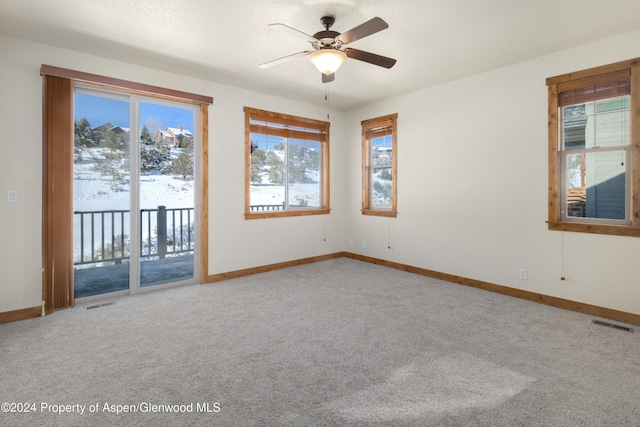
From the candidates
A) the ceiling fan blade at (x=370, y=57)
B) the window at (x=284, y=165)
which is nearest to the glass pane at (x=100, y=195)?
the window at (x=284, y=165)

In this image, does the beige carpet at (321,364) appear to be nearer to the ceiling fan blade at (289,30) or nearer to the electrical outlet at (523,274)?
the electrical outlet at (523,274)

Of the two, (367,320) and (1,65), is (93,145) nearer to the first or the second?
(1,65)

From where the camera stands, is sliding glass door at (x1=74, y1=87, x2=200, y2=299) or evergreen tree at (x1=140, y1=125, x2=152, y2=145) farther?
evergreen tree at (x1=140, y1=125, x2=152, y2=145)

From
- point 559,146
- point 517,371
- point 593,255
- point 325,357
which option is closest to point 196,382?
point 325,357

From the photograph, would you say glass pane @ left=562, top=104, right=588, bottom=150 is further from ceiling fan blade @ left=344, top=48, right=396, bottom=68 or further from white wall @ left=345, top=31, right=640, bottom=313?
ceiling fan blade @ left=344, top=48, right=396, bottom=68

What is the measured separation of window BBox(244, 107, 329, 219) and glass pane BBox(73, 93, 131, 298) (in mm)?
1639

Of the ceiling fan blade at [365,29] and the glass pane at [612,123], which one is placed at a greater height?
the ceiling fan blade at [365,29]

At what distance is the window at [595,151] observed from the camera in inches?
127

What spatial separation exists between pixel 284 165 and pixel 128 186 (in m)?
2.41

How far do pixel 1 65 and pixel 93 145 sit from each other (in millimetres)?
1016

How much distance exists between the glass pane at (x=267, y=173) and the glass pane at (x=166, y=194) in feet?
3.30

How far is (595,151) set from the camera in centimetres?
347

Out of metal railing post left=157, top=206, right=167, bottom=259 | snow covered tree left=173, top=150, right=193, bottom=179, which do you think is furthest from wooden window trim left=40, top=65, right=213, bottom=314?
snow covered tree left=173, top=150, right=193, bottom=179

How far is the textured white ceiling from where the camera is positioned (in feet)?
8.96
